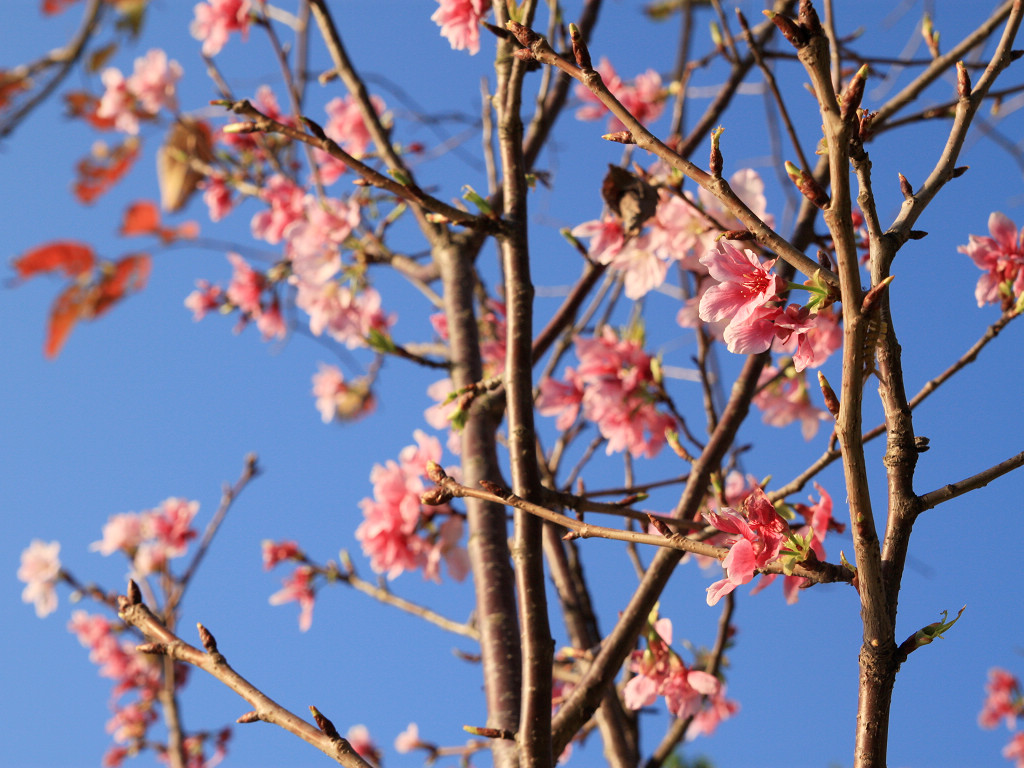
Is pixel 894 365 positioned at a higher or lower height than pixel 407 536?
lower

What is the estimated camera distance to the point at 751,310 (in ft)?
2.16

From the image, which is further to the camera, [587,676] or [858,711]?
[587,676]

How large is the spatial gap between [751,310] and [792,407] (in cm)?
113

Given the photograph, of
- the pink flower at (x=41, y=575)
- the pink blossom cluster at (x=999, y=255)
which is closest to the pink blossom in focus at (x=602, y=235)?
the pink blossom cluster at (x=999, y=255)

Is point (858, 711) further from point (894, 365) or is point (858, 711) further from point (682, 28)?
point (682, 28)

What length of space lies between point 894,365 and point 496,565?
0.78m

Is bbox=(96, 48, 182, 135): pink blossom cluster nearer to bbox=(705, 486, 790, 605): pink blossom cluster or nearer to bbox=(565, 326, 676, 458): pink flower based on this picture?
bbox=(565, 326, 676, 458): pink flower

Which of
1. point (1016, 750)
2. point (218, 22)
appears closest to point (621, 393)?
point (218, 22)

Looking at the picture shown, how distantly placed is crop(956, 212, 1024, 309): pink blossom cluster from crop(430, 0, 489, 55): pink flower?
2.69 feet

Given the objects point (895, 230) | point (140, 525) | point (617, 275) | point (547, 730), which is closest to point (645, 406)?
point (617, 275)

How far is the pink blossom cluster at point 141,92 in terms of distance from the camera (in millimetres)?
2727

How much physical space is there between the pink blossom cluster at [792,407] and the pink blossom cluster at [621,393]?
33cm

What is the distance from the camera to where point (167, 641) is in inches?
35.6

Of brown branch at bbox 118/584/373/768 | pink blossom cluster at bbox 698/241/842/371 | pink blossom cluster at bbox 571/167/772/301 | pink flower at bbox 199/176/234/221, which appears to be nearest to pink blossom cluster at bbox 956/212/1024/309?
pink blossom cluster at bbox 571/167/772/301
